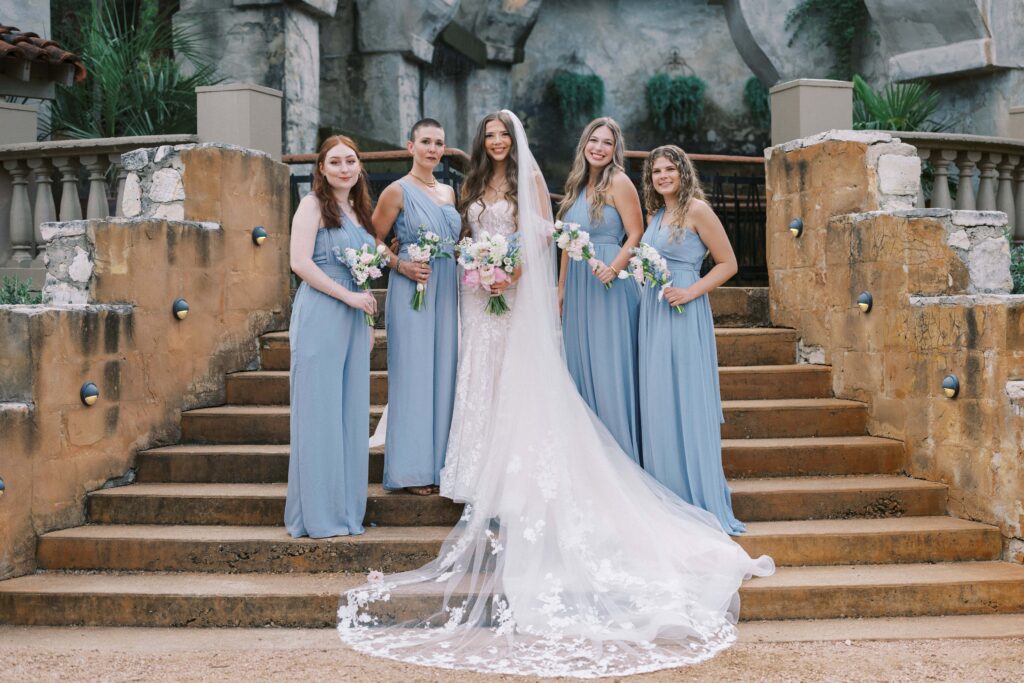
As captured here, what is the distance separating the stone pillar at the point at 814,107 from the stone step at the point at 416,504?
2.96m

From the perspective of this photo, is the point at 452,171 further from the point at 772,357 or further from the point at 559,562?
the point at 559,562

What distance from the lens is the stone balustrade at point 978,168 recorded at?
308 inches

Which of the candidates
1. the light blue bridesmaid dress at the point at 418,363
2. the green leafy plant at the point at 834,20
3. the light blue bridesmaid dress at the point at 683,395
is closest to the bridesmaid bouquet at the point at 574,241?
the light blue bridesmaid dress at the point at 683,395

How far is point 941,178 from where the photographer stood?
784cm

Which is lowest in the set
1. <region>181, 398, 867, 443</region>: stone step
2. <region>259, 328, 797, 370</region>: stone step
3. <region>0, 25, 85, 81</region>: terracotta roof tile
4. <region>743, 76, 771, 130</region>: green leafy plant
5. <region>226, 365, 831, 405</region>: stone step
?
<region>181, 398, 867, 443</region>: stone step

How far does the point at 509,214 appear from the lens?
526cm

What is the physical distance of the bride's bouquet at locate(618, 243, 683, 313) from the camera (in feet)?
16.8

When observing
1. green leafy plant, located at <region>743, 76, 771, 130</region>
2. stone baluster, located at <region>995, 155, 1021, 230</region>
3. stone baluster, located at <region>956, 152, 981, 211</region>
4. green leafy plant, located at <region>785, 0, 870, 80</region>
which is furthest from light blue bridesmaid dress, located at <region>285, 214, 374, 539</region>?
green leafy plant, located at <region>743, 76, 771, 130</region>

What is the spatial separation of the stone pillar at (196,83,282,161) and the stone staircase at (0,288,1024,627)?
2055mm

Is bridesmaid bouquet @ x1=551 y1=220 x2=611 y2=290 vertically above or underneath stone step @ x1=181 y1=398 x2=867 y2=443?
above

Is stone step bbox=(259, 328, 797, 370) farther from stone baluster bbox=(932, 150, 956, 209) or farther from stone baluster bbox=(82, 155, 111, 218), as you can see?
stone baluster bbox=(932, 150, 956, 209)

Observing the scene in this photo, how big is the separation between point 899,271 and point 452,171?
411cm

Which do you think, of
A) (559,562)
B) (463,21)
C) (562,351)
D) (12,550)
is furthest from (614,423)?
(463,21)

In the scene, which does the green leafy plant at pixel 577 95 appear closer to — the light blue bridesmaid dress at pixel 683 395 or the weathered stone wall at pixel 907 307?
the weathered stone wall at pixel 907 307
